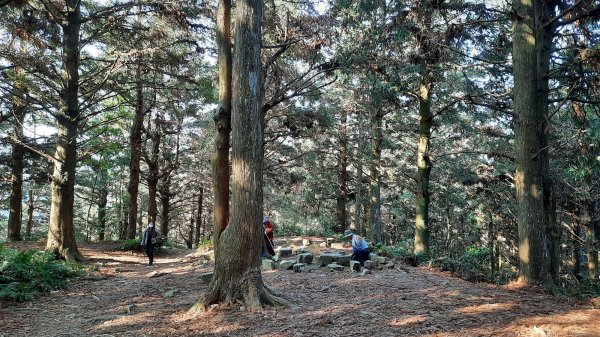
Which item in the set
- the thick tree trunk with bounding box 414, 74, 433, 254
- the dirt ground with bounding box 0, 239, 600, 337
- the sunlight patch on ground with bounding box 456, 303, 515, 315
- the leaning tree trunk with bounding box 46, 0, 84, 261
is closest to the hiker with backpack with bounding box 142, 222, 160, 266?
the leaning tree trunk with bounding box 46, 0, 84, 261

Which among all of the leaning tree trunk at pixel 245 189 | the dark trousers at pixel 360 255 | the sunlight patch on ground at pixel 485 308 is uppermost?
the leaning tree trunk at pixel 245 189

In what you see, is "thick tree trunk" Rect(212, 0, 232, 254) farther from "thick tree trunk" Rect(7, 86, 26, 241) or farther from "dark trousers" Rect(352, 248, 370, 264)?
"thick tree trunk" Rect(7, 86, 26, 241)

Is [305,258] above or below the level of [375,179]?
below

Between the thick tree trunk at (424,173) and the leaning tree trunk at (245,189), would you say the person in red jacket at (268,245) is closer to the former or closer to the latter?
the thick tree trunk at (424,173)

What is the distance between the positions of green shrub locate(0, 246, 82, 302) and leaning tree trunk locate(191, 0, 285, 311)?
435cm

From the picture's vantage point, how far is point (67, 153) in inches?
459

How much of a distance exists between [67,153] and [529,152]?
40.9 feet

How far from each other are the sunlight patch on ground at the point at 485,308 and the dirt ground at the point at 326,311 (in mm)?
13

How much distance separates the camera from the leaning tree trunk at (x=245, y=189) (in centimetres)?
636

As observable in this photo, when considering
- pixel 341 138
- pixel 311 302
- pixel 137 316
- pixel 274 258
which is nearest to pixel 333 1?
pixel 341 138

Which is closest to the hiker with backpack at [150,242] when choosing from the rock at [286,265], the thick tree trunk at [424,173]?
the rock at [286,265]

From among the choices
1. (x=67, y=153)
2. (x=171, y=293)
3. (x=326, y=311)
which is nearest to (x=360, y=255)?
(x=326, y=311)

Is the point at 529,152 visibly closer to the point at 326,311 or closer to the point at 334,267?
the point at 326,311

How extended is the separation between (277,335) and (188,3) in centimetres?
1012
